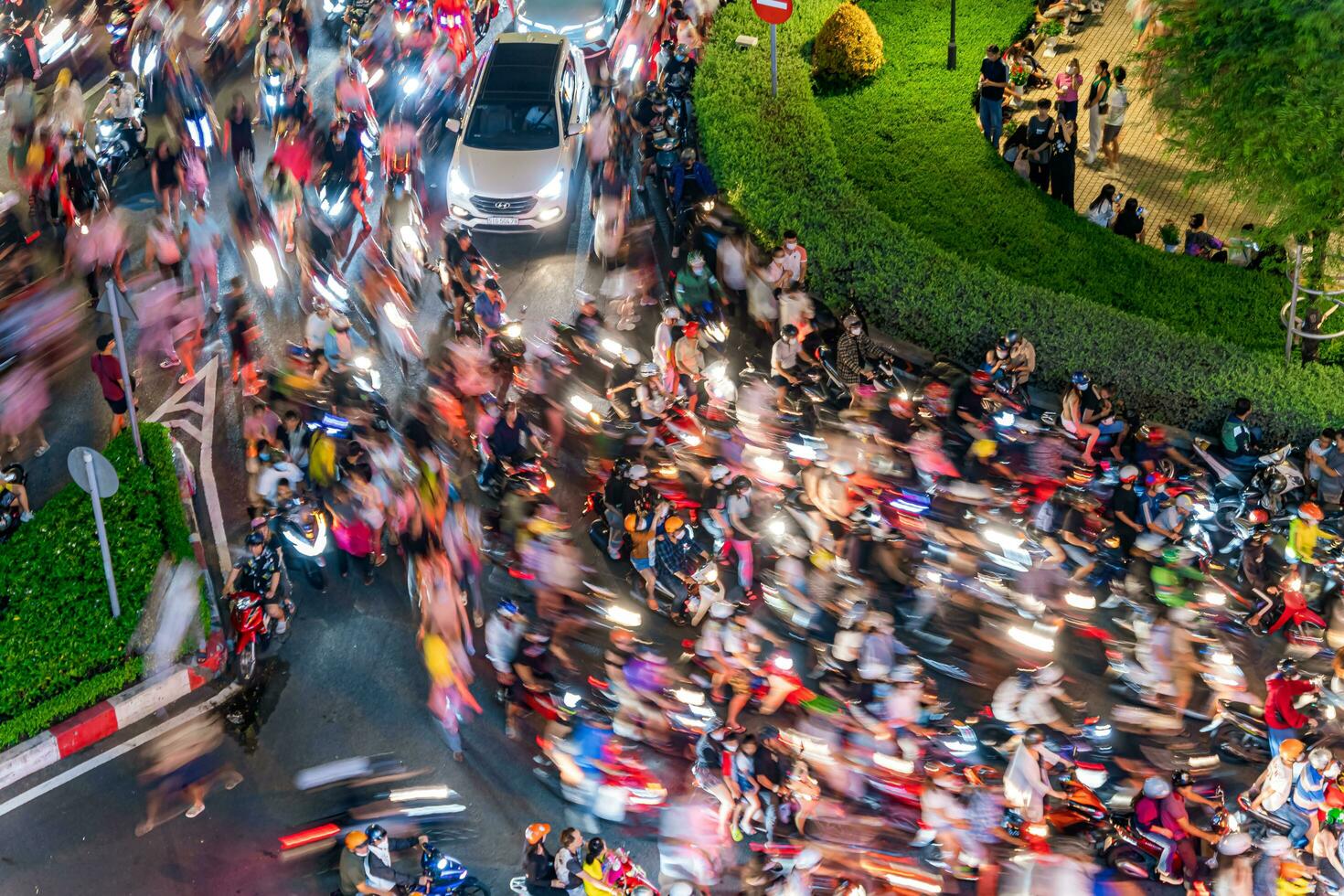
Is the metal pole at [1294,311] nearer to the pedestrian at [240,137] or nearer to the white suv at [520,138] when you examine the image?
the white suv at [520,138]

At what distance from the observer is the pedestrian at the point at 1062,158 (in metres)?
22.1

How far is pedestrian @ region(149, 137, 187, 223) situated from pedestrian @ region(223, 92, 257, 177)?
7.00ft

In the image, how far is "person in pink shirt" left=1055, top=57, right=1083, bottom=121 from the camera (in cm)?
2280

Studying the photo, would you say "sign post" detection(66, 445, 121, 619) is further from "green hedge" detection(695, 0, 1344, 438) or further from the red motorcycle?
"green hedge" detection(695, 0, 1344, 438)

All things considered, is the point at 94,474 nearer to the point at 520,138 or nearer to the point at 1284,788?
the point at 520,138

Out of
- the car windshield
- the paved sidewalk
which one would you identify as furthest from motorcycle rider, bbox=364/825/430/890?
the paved sidewalk

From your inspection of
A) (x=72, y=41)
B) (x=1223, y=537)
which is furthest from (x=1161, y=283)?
(x=72, y=41)

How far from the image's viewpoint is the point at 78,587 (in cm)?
1625

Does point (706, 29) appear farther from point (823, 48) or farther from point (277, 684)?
point (277, 684)

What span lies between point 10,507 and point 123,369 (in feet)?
6.34

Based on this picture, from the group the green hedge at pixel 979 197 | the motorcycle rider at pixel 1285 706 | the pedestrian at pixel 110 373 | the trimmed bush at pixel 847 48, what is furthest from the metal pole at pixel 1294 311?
the pedestrian at pixel 110 373

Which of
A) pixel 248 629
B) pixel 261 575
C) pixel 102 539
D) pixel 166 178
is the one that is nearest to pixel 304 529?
pixel 261 575

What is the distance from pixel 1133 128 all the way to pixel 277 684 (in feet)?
51.2

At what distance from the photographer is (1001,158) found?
23.2 m
